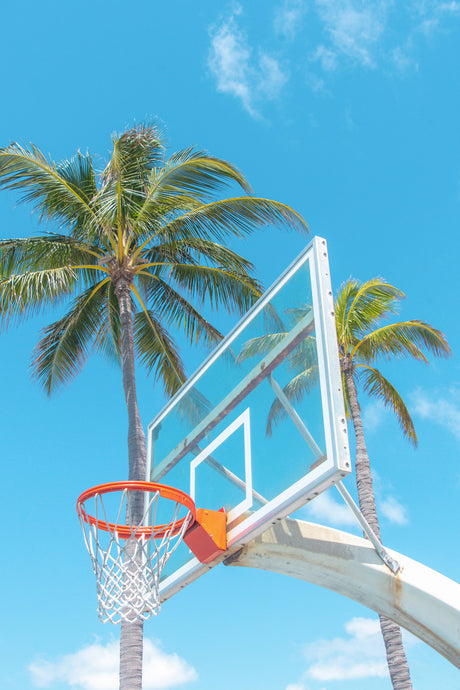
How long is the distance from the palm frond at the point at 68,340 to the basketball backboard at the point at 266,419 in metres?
5.64

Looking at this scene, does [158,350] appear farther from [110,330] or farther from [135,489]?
[135,489]

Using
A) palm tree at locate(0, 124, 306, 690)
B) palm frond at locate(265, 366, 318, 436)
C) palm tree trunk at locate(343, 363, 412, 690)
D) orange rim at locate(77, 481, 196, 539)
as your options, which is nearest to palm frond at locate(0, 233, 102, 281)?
palm tree at locate(0, 124, 306, 690)

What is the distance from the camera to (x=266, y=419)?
570cm

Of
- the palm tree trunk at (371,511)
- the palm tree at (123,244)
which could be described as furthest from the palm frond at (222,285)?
the palm tree trunk at (371,511)

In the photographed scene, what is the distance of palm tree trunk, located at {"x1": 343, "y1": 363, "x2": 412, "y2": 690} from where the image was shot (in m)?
11.0

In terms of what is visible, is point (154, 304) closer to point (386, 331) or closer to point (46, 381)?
point (46, 381)

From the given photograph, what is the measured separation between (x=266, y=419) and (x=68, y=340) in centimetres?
739

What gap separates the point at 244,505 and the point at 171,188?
7344 millimetres

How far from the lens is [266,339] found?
599cm

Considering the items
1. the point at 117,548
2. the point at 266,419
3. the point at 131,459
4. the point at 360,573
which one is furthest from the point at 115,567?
the point at 131,459

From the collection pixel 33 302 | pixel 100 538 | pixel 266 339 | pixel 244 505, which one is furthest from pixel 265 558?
pixel 33 302

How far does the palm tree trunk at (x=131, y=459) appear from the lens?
8.50 meters

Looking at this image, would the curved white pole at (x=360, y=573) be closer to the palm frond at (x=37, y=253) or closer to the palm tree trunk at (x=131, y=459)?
the palm tree trunk at (x=131, y=459)

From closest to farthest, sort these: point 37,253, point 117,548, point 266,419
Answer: point 117,548, point 266,419, point 37,253
